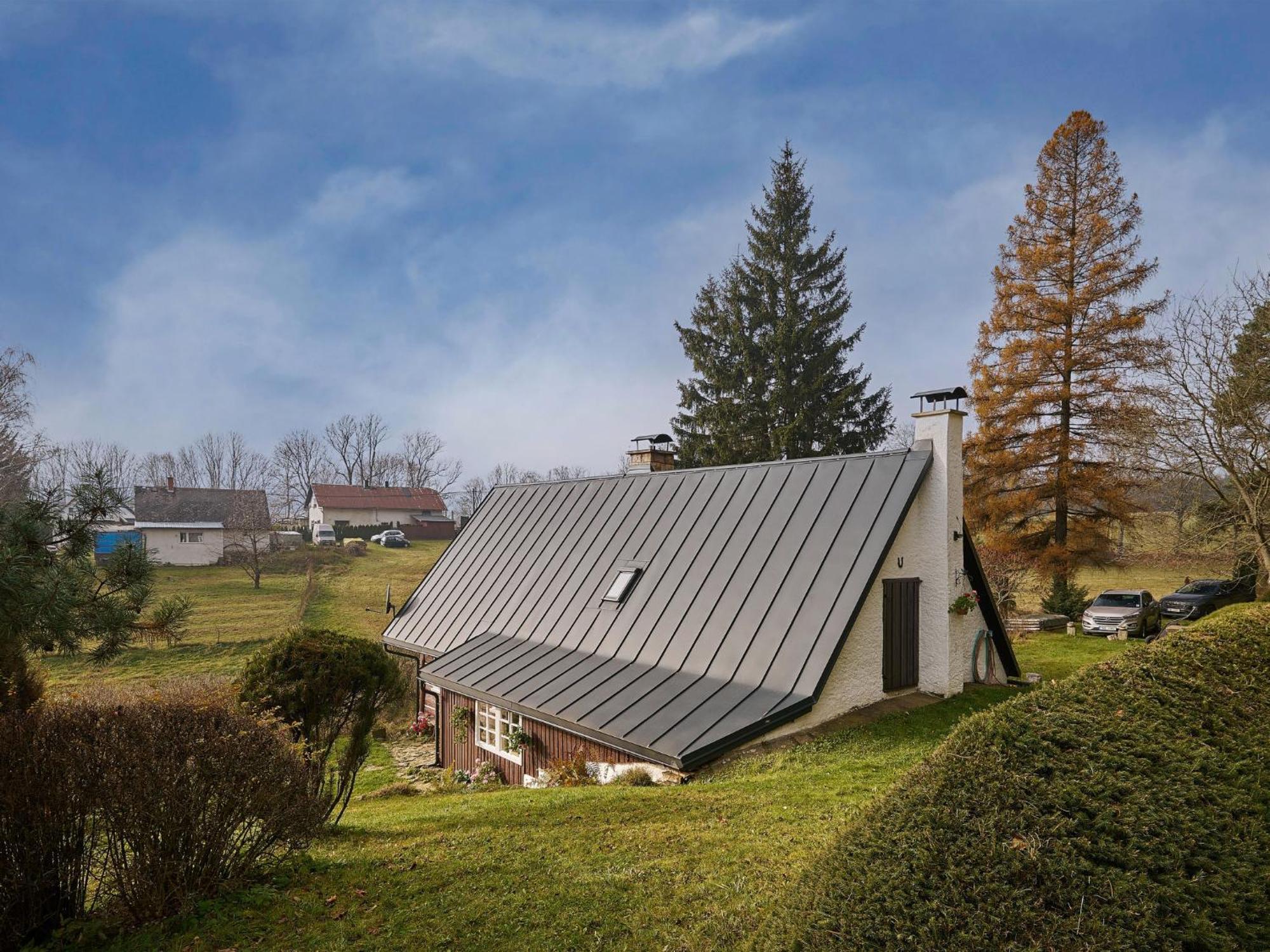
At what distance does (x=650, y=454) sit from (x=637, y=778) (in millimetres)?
9885

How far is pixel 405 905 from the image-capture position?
14.3 feet

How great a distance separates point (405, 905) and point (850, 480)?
27.1ft

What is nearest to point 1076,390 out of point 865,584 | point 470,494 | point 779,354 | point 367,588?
point 779,354

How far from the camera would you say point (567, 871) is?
459 centimetres

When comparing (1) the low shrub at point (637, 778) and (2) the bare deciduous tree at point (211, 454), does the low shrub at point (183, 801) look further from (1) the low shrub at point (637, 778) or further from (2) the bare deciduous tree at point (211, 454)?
(2) the bare deciduous tree at point (211, 454)

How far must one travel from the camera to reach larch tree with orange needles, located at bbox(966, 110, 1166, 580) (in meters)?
20.7

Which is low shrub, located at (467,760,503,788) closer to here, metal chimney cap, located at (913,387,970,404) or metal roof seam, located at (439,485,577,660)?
metal roof seam, located at (439,485,577,660)

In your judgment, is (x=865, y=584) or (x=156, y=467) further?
(x=156, y=467)

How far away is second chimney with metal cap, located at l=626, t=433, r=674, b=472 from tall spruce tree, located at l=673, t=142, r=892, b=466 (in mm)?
11079

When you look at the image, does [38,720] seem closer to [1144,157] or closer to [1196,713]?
[1196,713]

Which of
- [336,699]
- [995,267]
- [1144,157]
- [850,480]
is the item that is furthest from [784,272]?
[336,699]

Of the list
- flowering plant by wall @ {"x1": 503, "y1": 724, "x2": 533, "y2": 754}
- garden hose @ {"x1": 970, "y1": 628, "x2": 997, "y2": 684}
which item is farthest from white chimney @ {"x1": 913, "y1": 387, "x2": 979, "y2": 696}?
flowering plant by wall @ {"x1": 503, "y1": 724, "x2": 533, "y2": 754}

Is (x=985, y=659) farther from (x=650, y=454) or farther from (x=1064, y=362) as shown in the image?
(x=1064, y=362)

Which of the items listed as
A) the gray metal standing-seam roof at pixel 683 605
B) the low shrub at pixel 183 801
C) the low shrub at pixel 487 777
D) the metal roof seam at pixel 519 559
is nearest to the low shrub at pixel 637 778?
the gray metal standing-seam roof at pixel 683 605
